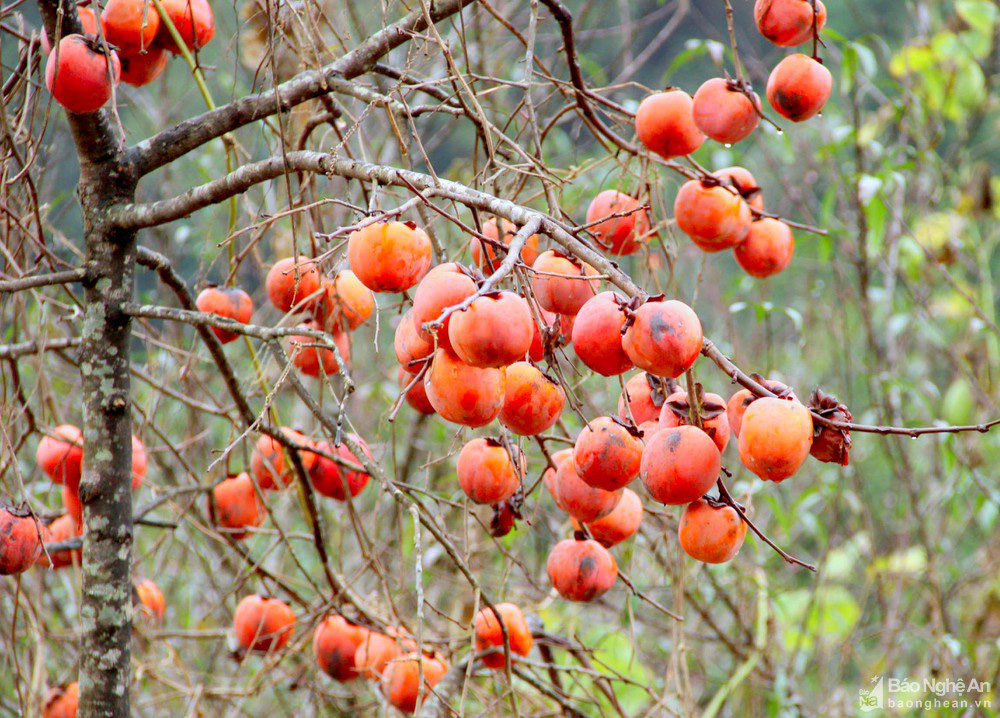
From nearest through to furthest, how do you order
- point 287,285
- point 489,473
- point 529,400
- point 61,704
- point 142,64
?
point 529,400
point 489,473
point 142,64
point 287,285
point 61,704

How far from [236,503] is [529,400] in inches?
33.9

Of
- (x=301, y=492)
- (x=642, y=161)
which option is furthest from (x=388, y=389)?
(x=642, y=161)

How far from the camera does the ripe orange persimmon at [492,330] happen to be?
33.5 inches

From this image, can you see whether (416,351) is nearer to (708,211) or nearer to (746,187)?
(708,211)

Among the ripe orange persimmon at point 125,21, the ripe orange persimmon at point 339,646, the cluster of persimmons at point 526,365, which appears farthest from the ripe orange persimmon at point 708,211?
the ripe orange persimmon at point 339,646

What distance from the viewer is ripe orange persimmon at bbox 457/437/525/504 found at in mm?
1193

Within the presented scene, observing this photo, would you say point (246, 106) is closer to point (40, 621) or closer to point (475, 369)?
point (475, 369)

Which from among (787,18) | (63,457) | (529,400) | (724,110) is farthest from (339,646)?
(787,18)

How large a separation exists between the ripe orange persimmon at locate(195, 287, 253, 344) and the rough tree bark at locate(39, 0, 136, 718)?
238 mm

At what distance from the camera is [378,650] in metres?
1.56

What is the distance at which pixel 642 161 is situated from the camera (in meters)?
1.46

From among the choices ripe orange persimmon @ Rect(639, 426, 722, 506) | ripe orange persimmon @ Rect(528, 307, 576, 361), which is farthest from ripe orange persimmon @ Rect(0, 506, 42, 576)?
ripe orange persimmon @ Rect(639, 426, 722, 506)

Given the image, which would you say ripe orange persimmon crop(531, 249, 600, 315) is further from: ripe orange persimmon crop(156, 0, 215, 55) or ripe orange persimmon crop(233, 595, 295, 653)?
ripe orange persimmon crop(233, 595, 295, 653)

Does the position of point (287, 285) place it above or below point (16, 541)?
above
